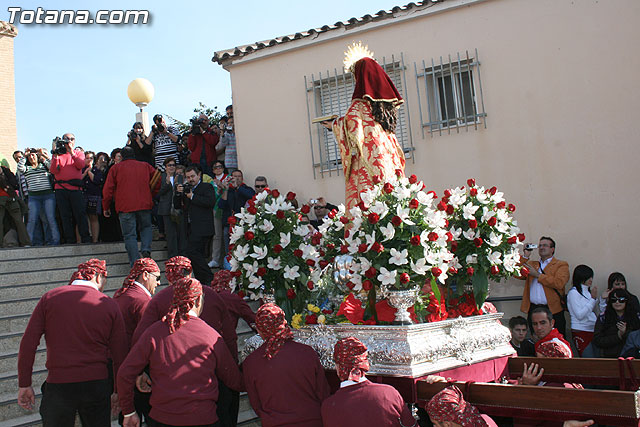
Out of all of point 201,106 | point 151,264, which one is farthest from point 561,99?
point 201,106

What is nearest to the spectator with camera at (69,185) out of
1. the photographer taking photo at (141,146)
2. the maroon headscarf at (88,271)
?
the photographer taking photo at (141,146)

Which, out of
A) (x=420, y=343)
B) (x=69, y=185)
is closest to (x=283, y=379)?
(x=420, y=343)

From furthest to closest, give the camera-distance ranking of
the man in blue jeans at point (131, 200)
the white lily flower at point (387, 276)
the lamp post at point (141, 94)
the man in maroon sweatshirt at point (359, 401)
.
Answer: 1. the lamp post at point (141, 94)
2. the man in blue jeans at point (131, 200)
3. the white lily flower at point (387, 276)
4. the man in maroon sweatshirt at point (359, 401)

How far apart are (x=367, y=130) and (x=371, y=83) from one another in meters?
0.46

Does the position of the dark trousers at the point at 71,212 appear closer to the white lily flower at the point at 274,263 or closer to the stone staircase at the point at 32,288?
the stone staircase at the point at 32,288

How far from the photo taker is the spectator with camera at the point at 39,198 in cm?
1048

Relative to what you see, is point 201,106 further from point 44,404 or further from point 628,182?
point 44,404

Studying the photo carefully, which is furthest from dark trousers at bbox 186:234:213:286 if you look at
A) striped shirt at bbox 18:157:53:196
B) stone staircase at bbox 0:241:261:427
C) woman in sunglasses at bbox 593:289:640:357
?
woman in sunglasses at bbox 593:289:640:357

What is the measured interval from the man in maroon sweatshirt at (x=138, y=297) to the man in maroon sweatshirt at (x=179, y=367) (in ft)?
3.40

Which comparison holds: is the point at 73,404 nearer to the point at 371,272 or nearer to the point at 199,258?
the point at 371,272

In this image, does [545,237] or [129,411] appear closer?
[129,411]

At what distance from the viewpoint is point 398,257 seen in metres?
4.59

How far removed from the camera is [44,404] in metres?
5.01

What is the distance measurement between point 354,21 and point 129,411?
27.6ft
